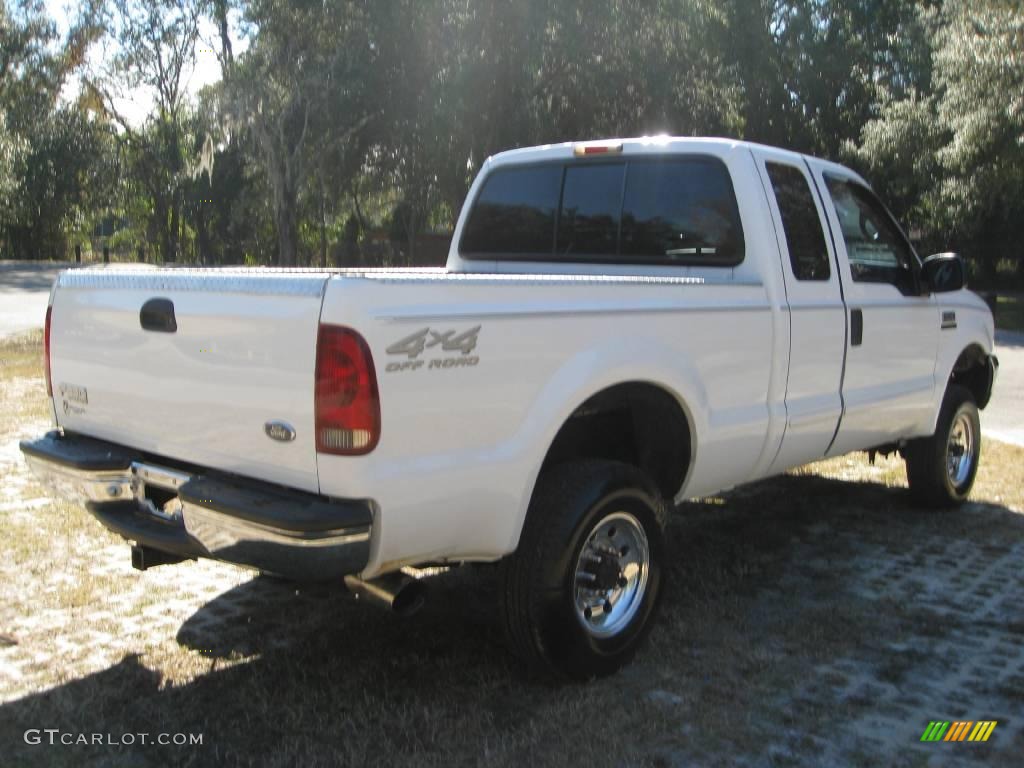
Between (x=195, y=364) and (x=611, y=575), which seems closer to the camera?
(x=195, y=364)

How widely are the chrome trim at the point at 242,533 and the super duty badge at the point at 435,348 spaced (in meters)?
0.50

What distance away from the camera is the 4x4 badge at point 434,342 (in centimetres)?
311

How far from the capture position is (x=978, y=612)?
4.68 m

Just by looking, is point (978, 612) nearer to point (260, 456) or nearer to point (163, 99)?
point (260, 456)

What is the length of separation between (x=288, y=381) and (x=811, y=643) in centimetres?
246

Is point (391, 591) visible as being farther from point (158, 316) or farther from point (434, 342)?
point (158, 316)

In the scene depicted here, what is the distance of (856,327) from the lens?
516 cm

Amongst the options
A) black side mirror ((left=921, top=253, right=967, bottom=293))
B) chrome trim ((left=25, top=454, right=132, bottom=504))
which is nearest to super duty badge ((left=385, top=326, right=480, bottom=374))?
chrome trim ((left=25, top=454, right=132, bottom=504))

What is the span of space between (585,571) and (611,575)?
11cm

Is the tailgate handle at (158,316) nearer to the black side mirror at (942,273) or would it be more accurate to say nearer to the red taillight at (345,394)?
the red taillight at (345,394)

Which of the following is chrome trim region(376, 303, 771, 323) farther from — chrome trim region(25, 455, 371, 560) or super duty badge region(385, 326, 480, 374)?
chrome trim region(25, 455, 371, 560)

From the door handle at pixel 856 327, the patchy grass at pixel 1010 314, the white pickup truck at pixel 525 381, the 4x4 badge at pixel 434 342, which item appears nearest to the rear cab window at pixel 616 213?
the white pickup truck at pixel 525 381

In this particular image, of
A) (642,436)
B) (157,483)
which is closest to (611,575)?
(642,436)

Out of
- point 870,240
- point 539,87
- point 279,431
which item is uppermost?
point 539,87
